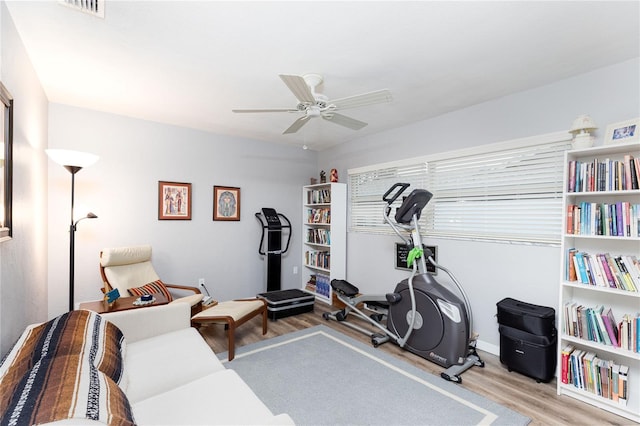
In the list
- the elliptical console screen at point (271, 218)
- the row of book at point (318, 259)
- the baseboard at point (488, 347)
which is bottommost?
the baseboard at point (488, 347)

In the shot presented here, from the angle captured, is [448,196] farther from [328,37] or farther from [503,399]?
[328,37]

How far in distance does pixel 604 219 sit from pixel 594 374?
3.67ft

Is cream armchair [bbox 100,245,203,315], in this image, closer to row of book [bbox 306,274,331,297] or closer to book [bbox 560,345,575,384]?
row of book [bbox 306,274,331,297]

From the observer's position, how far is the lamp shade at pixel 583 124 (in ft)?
7.46

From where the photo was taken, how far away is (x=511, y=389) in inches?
93.9

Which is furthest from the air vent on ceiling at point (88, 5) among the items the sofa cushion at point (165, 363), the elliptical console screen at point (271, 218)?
the elliptical console screen at point (271, 218)

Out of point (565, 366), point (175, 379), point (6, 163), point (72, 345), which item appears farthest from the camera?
point (565, 366)

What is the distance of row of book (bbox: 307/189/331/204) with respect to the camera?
4805 millimetres

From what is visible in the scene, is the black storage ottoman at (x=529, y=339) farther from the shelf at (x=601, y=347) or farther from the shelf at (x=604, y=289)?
the shelf at (x=604, y=289)

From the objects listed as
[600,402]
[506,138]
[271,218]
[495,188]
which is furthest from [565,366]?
[271,218]

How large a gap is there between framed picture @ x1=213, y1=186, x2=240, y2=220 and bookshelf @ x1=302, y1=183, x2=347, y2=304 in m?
1.20

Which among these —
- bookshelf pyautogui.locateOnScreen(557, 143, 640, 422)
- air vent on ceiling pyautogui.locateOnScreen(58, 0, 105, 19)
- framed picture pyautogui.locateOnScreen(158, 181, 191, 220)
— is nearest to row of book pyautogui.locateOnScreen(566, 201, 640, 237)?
bookshelf pyautogui.locateOnScreen(557, 143, 640, 422)

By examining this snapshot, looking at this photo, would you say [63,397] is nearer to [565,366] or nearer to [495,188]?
[565,366]

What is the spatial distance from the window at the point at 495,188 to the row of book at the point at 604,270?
347 millimetres
